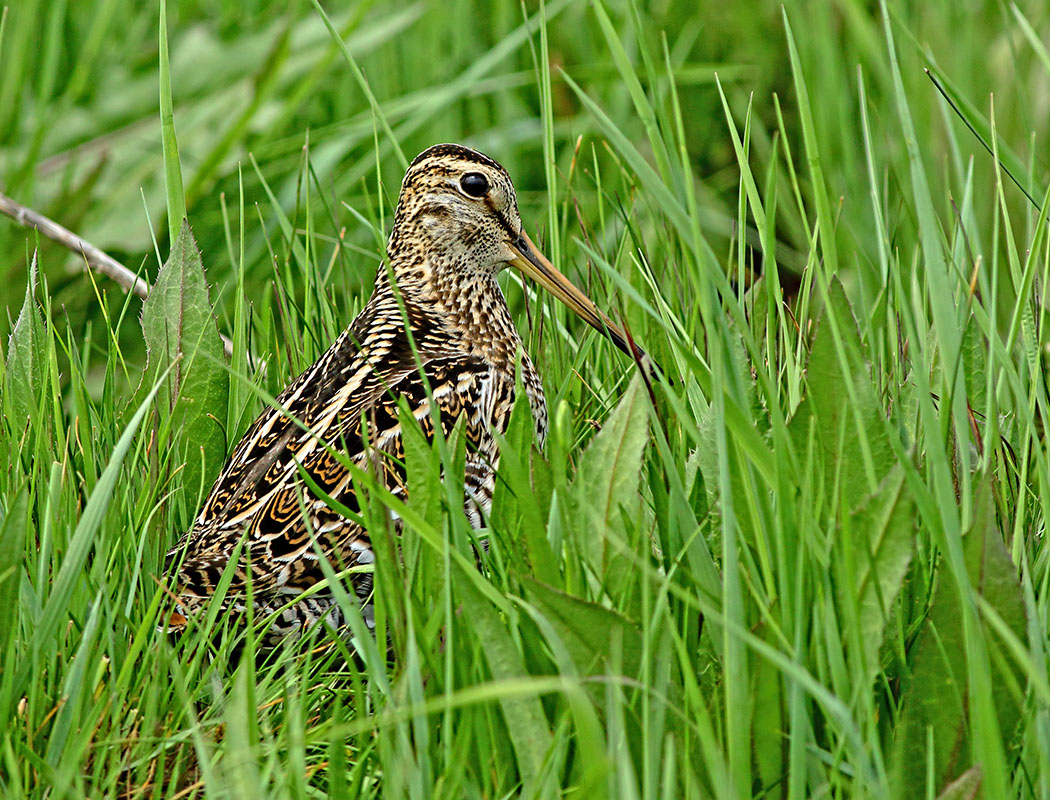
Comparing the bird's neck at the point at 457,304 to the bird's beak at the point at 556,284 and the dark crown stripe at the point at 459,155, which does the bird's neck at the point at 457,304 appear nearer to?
the bird's beak at the point at 556,284

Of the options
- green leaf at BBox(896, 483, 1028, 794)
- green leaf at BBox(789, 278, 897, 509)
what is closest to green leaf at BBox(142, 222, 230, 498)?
green leaf at BBox(789, 278, 897, 509)

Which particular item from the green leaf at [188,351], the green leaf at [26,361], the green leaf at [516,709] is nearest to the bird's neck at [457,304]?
the green leaf at [188,351]

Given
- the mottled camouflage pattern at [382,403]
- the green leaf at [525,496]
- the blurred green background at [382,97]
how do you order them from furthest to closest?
the blurred green background at [382,97] < the mottled camouflage pattern at [382,403] < the green leaf at [525,496]

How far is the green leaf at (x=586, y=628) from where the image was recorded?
5.14ft

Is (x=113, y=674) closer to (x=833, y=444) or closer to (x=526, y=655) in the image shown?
(x=526, y=655)

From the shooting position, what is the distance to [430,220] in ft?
9.57

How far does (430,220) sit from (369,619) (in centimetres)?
94

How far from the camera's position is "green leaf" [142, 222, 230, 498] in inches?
101

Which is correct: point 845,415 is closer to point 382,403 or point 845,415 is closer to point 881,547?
point 881,547

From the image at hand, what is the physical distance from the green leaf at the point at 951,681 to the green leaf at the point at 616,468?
1.34ft

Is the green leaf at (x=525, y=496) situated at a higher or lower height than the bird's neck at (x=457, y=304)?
lower

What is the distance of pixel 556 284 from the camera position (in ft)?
9.08

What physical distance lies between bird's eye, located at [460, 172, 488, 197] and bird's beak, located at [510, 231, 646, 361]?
125 mm

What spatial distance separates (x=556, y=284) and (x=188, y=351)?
2.41ft
